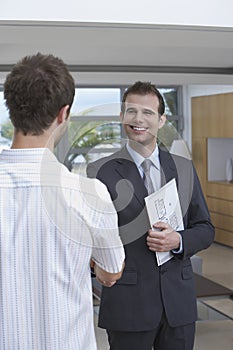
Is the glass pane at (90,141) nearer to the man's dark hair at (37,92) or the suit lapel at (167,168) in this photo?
the suit lapel at (167,168)

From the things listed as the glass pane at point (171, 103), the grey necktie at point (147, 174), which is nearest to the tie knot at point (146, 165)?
the grey necktie at point (147, 174)

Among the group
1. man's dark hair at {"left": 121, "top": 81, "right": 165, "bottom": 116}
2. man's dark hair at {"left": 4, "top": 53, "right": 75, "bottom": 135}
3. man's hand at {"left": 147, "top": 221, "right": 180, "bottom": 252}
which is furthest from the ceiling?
man's dark hair at {"left": 4, "top": 53, "right": 75, "bottom": 135}

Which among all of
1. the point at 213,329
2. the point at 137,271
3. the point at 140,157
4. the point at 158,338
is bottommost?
the point at 213,329

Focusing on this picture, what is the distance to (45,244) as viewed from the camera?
1198 millimetres

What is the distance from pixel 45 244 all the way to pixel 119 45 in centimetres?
139

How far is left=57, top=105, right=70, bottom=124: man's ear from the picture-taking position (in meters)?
1.20

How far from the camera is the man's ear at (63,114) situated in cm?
120

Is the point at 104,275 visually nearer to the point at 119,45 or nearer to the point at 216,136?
the point at 119,45

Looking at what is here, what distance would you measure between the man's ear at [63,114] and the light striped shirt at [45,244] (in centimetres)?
7

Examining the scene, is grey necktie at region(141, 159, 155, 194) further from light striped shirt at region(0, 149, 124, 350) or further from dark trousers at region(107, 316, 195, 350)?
light striped shirt at region(0, 149, 124, 350)

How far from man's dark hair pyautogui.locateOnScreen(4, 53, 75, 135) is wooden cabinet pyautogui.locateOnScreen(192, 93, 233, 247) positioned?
6467mm

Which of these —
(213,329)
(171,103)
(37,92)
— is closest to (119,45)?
(37,92)

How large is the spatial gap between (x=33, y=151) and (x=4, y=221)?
156mm

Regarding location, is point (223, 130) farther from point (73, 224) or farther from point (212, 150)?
point (73, 224)
